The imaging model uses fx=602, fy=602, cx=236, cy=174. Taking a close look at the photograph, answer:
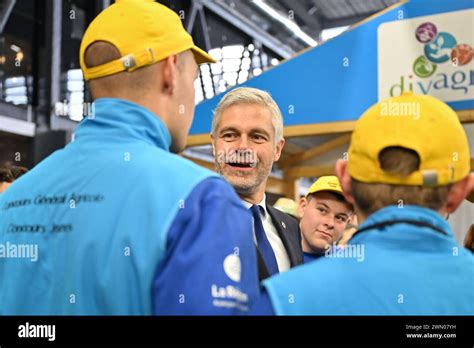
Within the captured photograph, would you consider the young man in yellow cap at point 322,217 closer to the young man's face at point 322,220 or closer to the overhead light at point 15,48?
the young man's face at point 322,220

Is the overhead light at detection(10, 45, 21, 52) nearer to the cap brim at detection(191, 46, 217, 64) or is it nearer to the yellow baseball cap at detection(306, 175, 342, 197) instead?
the yellow baseball cap at detection(306, 175, 342, 197)

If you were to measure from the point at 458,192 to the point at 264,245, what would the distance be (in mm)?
779

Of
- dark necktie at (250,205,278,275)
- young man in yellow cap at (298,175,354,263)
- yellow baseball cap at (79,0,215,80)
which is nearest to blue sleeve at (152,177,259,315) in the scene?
yellow baseball cap at (79,0,215,80)

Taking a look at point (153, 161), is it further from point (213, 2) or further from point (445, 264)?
point (213, 2)

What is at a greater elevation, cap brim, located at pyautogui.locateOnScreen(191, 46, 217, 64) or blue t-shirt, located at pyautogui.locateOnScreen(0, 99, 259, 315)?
cap brim, located at pyautogui.locateOnScreen(191, 46, 217, 64)

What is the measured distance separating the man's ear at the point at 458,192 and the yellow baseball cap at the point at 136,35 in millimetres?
538

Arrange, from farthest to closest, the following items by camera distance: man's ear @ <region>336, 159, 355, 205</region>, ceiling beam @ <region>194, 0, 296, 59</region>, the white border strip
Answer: ceiling beam @ <region>194, 0, 296, 59</region>
the white border strip
man's ear @ <region>336, 159, 355, 205</region>

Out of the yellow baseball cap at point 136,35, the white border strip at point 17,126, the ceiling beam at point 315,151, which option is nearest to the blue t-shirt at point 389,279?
the yellow baseball cap at point 136,35

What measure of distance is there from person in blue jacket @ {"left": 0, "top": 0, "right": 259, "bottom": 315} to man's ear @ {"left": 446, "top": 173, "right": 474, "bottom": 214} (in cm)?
33

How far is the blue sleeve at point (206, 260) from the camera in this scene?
89cm

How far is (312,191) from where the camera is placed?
249cm

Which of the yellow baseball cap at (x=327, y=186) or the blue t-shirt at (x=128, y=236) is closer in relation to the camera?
A: the blue t-shirt at (x=128, y=236)

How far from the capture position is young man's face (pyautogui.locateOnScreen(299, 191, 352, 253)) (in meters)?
2.39

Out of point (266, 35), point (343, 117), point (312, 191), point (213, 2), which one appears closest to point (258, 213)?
point (312, 191)
